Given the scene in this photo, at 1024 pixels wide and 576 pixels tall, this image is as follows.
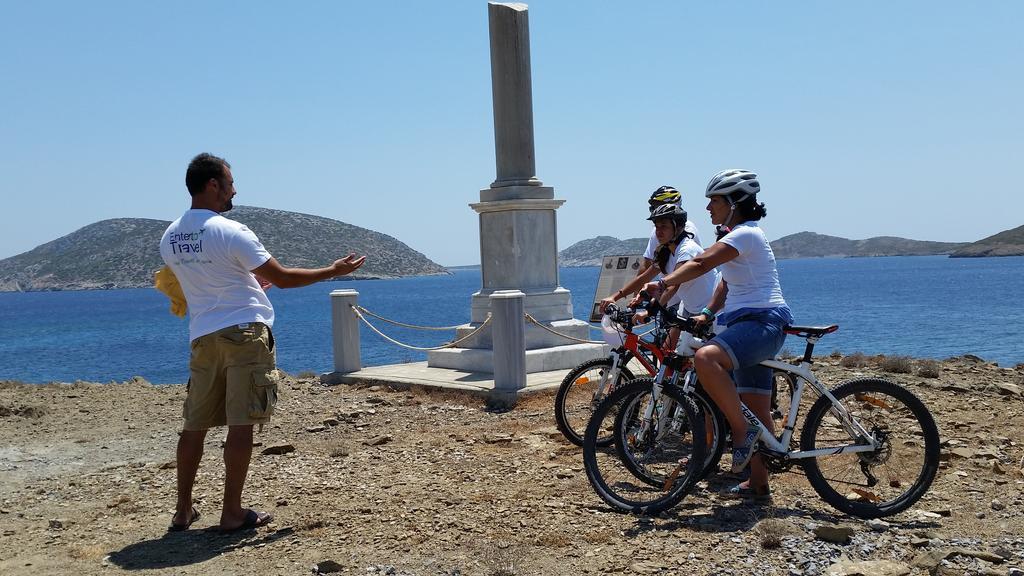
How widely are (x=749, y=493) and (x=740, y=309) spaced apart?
45.4 inches

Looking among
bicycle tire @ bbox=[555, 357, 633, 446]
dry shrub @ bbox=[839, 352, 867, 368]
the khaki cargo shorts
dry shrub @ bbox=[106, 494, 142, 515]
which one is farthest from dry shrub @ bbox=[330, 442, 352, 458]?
dry shrub @ bbox=[839, 352, 867, 368]

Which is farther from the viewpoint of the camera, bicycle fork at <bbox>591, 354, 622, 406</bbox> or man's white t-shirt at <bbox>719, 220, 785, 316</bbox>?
bicycle fork at <bbox>591, 354, 622, 406</bbox>

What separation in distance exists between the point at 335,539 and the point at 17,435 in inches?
217

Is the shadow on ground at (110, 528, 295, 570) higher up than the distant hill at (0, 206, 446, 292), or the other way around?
the distant hill at (0, 206, 446, 292)

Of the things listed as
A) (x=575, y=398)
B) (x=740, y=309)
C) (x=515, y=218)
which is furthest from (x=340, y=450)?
(x=515, y=218)

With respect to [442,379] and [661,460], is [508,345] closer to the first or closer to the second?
[442,379]

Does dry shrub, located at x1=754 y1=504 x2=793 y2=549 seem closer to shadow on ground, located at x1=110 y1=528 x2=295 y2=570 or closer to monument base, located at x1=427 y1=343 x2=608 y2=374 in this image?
shadow on ground, located at x1=110 y1=528 x2=295 y2=570

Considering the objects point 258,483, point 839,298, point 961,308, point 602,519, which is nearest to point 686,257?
point 602,519

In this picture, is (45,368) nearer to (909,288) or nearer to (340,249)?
(909,288)

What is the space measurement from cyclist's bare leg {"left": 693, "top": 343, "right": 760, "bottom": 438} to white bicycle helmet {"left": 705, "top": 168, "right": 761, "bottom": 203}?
826mm

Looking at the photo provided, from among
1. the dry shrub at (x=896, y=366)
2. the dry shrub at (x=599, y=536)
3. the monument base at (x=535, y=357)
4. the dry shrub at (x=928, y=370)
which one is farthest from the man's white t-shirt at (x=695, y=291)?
the dry shrub at (x=896, y=366)

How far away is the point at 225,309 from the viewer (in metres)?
4.85

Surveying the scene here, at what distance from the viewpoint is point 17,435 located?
8859 millimetres

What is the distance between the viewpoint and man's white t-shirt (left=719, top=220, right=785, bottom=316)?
484cm
